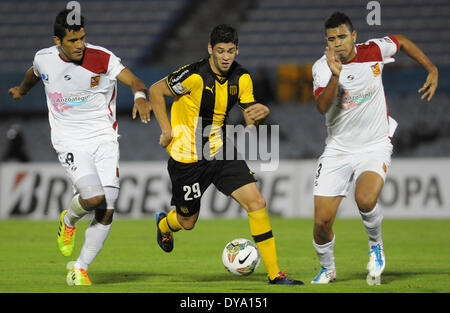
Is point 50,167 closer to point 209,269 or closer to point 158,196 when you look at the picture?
point 158,196

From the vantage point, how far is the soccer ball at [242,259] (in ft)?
24.4

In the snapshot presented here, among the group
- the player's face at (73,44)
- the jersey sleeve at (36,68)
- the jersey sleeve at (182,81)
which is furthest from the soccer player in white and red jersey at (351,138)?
the jersey sleeve at (36,68)

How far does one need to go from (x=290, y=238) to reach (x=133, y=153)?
10.4 metres

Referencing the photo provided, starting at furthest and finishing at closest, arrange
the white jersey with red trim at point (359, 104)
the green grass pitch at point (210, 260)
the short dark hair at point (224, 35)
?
the white jersey with red trim at point (359, 104), the short dark hair at point (224, 35), the green grass pitch at point (210, 260)

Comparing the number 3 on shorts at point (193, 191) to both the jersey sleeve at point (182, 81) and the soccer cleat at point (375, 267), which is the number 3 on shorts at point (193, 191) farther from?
the soccer cleat at point (375, 267)

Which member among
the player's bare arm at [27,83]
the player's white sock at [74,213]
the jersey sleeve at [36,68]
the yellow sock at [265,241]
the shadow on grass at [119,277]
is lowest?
the shadow on grass at [119,277]

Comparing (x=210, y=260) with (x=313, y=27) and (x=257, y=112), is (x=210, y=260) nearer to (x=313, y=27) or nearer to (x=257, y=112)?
(x=257, y=112)

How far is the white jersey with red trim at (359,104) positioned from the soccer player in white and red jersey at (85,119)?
1.79 metres

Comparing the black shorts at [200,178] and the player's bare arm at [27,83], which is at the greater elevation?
the player's bare arm at [27,83]

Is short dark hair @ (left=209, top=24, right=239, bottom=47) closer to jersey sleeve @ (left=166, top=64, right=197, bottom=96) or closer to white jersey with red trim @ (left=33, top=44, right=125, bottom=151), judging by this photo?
jersey sleeve @ (left=166, top=64, right=197, bottom=96)

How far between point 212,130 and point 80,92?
1286mm

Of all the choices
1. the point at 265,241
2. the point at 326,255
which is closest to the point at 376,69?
the point at 326,255

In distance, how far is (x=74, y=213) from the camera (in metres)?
7.49
